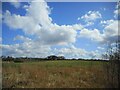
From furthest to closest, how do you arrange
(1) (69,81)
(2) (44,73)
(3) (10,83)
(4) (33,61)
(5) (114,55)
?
1. (4) (33,61)
2. (2) (44,73)
3. (1) (69,81)
4. (3) (10,83)
5. (5) (114,55)

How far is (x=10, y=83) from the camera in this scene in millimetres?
10422

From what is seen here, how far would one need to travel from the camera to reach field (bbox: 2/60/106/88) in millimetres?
10521

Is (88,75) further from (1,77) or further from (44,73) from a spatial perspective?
(1,77)

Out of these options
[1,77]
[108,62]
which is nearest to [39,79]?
[1,77]

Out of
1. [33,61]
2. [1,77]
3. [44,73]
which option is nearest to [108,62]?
[1,77]

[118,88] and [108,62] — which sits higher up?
[108,62]

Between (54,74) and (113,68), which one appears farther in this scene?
(54,74)

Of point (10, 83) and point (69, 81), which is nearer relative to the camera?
point (10, 83)

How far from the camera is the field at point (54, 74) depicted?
414 inches

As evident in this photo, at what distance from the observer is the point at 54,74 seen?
13266mm

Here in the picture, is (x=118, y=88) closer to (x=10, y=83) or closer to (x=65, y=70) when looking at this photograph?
(x=10, y=83)

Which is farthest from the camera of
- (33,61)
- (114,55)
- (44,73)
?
(33,61)

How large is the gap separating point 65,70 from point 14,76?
9.91 ft

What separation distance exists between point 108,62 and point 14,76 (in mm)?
4363
